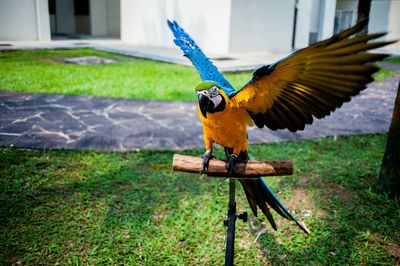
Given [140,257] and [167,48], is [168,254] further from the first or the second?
[167,48]

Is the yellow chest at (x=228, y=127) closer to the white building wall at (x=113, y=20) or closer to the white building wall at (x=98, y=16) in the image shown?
the white building wall at (x=98, y=16)

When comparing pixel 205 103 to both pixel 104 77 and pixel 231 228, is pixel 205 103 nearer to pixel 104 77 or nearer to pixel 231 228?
pixel 231 228

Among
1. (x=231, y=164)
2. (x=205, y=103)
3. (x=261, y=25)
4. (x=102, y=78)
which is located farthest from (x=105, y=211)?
(x=261, y=25)

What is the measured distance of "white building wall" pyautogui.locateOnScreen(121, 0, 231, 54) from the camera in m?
10.9

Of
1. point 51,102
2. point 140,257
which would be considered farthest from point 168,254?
point 51,102

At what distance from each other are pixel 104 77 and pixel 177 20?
17.9ft

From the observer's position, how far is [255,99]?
1.58 metres

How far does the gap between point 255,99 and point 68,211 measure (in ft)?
6.55

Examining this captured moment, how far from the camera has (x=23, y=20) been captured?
12.7m

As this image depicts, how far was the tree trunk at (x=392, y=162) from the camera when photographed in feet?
9.54

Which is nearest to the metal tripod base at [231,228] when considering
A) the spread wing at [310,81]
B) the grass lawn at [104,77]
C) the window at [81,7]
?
the spread wing at [310,81]

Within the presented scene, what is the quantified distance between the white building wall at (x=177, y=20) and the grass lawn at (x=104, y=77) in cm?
224

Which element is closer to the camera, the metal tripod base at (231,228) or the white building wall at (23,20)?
the metal tripod base at (231,228)

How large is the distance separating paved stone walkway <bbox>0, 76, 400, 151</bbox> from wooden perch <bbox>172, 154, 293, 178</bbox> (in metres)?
2.46
